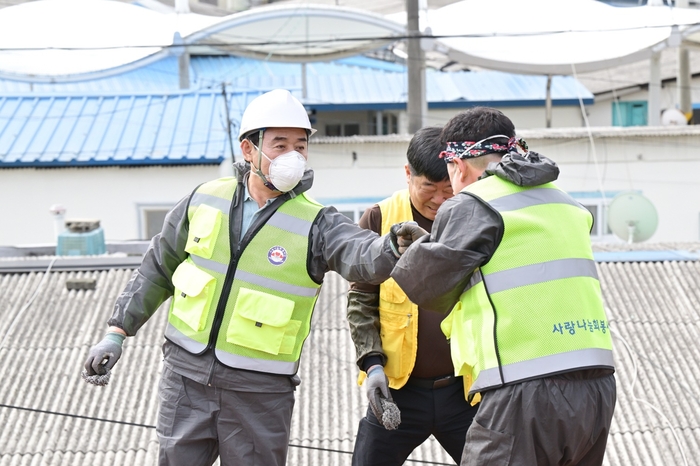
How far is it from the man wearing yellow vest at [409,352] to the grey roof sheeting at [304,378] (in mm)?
882

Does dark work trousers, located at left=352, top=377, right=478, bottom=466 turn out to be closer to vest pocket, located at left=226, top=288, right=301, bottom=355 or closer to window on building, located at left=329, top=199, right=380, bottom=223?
vest pocket, located at left=226, top=288, right=301, bottom=355

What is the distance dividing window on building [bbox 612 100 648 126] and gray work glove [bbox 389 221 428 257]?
2023cm

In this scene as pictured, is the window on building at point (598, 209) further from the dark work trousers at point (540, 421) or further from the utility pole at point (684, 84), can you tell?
the dark work trousers at point (540, 421)

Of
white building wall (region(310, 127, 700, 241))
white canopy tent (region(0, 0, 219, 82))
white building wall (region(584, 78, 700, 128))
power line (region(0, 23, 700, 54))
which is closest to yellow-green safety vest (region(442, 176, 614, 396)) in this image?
power line (region(0, 23, 700, 54))

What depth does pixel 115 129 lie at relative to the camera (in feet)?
52.5

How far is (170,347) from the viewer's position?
10.9 ft

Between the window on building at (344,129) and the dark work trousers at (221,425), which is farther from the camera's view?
the window on building at (344,129)

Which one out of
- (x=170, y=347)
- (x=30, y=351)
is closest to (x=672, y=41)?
(x=30, y=351)

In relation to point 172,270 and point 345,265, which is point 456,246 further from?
point 172,270

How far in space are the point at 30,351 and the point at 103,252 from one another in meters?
2.14

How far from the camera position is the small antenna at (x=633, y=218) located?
1027cm

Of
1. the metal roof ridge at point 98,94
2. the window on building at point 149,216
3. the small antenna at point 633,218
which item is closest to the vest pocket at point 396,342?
the small antenna at point 633,218

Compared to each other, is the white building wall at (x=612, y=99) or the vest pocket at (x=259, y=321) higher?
the vest pocket at (x=259, y=321)

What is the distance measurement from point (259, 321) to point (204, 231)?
399mm
